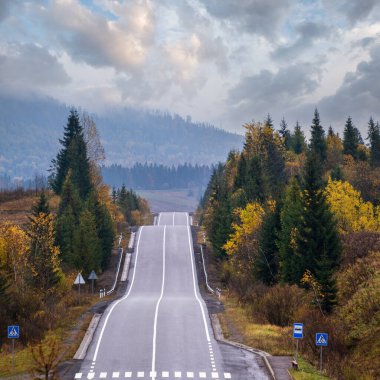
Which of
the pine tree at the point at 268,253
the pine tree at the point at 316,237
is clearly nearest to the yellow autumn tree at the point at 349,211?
the pine tree at the point at 268,253

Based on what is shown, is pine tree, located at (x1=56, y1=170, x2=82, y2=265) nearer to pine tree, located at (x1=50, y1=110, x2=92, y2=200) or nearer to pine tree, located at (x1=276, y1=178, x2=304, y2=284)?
pine tree, located at (x1=50, y1=110, x2=92, y2=200)

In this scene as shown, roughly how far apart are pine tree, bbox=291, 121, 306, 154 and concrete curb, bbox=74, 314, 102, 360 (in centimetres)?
8463

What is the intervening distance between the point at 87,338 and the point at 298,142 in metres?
91.8

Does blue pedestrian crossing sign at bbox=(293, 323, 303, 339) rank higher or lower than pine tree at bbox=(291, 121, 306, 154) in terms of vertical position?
lower

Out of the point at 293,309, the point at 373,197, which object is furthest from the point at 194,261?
the point at 293,309

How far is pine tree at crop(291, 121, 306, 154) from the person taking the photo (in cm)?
11594

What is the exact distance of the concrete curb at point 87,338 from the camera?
1081 inches

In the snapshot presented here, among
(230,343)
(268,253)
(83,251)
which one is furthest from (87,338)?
(83,251)

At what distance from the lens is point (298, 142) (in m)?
116

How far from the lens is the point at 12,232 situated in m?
44.9

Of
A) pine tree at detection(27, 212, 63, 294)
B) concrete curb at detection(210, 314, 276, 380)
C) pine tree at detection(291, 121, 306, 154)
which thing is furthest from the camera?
pine tree at detection(291, 121, 306, 154)

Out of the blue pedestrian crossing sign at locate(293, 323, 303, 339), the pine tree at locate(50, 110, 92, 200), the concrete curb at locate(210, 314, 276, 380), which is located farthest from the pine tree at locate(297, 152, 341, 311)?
the pine tree at locate(50, 110, 92, 200)

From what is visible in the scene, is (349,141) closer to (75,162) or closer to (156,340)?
(75,162)

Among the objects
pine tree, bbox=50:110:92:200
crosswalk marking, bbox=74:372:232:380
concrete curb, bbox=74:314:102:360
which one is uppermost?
pine tree, bbox=50:110:92:200
